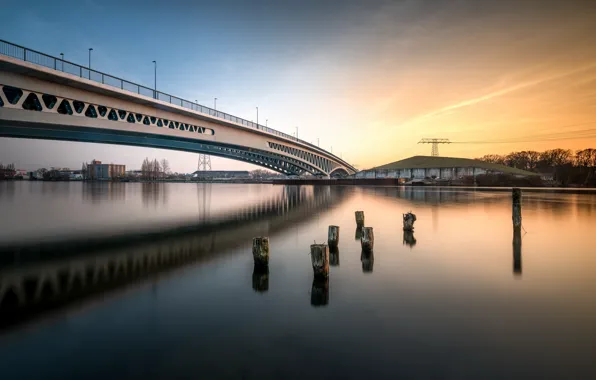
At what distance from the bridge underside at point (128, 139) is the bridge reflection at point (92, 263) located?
15.5 meters

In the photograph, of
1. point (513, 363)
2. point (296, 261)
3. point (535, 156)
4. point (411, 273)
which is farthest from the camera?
point (535, 156)

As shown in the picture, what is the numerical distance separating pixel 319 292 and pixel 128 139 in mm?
43106

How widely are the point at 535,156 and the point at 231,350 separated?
14766 centimetres

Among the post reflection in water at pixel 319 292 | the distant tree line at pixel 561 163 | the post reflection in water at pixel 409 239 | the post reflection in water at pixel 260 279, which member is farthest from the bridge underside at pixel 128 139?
the distant tree line at pixel 561 163

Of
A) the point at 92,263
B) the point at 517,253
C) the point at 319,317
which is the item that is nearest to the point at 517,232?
the point at 517,253

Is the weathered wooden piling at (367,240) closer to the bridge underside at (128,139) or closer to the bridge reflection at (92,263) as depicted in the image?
the bridge reflection at (92,263)

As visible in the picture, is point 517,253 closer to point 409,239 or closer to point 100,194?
point 409,239

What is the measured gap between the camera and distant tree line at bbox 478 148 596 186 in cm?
7431

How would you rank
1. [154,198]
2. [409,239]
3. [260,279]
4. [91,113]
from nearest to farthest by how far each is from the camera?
[260,279] < [409,239] < [91,113] < [154,198]

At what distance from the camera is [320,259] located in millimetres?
8883

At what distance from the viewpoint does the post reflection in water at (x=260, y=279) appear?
28.6 ft

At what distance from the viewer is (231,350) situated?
5.42 meters

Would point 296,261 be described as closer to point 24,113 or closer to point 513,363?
A: point 513,363

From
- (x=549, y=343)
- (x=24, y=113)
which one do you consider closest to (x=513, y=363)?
(x=549, y=343)
